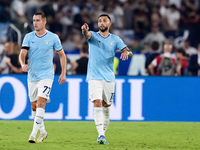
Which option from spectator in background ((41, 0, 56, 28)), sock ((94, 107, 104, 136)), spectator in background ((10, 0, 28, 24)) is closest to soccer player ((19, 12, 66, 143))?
sock ((94, 107, 104, 136))

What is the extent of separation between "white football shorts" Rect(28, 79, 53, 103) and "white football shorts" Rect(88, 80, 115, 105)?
704mm

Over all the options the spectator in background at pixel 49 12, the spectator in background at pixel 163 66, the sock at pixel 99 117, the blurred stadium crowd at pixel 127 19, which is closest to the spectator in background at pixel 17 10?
the blurred stadium crowd at pixel 127 19

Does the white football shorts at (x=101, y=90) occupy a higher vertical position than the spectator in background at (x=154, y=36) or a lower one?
lower

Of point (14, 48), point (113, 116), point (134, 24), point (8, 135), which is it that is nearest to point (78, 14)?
point (134, 24)

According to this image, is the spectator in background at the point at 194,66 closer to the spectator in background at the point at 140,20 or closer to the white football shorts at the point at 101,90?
the spectator in background at the point at 140,20

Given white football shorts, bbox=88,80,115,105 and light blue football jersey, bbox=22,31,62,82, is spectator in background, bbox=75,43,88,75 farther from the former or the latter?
light blue football jersey, bbox=22,31,62,82

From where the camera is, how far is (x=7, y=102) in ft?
47.1

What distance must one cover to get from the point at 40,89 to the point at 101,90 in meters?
1.02

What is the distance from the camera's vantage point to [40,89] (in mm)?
8953

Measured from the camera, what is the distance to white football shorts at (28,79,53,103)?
29.3 feet

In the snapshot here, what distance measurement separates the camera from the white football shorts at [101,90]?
910 centimetres

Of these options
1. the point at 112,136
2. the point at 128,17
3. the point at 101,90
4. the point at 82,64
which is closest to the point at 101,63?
the point at 101,90

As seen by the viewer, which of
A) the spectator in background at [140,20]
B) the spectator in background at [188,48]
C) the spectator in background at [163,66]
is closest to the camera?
the spectator in background at [163,66]

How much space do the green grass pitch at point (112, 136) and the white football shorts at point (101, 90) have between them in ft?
2.54
